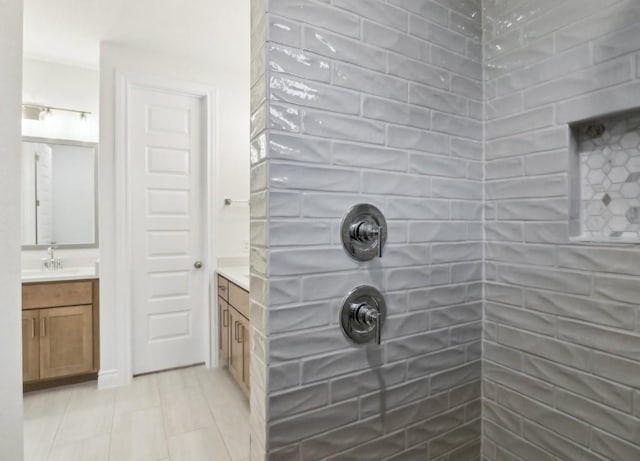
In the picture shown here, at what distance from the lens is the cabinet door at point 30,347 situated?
2.40 meters

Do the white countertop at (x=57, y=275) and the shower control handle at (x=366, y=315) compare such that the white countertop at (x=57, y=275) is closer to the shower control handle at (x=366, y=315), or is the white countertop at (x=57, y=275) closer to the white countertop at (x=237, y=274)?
the white countertop at (x=237, y=274)

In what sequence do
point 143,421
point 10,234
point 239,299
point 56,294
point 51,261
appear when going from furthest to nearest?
point 51,261 → point 56,294 → point 239,299 → point 143,421 → point 10,234

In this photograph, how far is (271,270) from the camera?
0.79 meters

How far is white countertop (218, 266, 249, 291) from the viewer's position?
2164 mm

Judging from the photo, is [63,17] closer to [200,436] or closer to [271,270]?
[271,270]

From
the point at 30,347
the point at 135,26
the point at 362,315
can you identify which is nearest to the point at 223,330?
the point at 30,347

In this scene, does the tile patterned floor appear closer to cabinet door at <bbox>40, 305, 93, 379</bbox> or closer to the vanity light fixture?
cabinet door at <bbox>40, 305, 93, 379</bbox>

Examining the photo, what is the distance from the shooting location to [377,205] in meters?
0.94

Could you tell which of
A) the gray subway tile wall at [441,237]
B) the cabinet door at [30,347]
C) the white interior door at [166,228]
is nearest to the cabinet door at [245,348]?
the white interior door at [166,228]

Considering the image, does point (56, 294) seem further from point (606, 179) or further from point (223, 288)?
point (606, 179)

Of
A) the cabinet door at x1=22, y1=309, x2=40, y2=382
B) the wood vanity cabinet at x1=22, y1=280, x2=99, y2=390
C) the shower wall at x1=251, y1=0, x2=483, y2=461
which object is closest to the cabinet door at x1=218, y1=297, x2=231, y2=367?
the wood vanity cabinet at x1=22, y1=280, x2=99, y2=390

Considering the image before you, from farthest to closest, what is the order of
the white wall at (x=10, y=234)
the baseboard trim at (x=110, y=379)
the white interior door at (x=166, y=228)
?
the white interior door at (x=166, y=228)
the baseboard trim at (x=110, y=379)
the white wall at (x=10, y=234)

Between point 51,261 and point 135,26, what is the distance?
2.09 metres

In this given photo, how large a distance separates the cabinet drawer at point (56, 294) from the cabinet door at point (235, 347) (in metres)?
1.18
